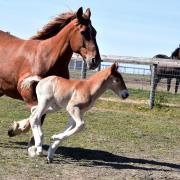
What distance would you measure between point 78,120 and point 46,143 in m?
2.10

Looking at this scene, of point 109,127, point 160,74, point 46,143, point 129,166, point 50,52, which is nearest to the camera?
point 129,166

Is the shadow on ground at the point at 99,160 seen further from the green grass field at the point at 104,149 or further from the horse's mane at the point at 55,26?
the horse's mane at the point at 55,26

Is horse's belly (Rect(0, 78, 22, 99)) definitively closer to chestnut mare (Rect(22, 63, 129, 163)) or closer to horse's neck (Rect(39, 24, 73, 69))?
horse's neck (Rect(39, 24, 73, 69))

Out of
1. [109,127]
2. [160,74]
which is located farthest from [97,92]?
[160,74]

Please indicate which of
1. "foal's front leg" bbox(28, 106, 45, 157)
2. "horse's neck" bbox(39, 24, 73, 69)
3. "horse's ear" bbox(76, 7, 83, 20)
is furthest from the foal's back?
"horse's ear" bbox(76, 7, 83, 20)

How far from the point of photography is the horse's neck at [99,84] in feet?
23.6

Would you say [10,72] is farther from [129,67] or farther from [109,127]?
[129,67]

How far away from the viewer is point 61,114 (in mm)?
12938

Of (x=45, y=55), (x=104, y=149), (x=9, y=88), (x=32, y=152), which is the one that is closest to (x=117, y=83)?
(x=45, y=55)

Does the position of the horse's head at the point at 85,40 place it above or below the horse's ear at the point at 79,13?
below

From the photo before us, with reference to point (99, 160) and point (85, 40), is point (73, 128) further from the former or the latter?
point (85, 40)

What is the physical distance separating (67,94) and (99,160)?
1.23m

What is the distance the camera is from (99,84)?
722 centimetres

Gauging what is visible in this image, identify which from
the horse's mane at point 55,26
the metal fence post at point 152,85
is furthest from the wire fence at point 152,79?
the horse's mane at point 55,26
